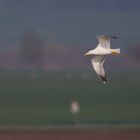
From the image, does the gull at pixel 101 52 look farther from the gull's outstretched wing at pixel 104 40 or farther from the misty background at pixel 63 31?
the misty background at pixel 63 31

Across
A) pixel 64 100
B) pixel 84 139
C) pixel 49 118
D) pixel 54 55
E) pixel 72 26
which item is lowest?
pixel 84 139

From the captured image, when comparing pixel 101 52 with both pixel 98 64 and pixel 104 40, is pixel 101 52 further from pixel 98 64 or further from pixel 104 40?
pixel 98 64

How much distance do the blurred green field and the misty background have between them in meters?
8.37

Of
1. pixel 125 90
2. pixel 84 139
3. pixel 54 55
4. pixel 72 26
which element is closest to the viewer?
pixel 84 139

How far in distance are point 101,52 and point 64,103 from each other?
113 ft

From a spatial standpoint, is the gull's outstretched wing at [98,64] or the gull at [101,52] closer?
the gull at [101,52]

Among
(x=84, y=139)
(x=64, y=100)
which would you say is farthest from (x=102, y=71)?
(x=64, y=100)

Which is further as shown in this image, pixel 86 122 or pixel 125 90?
pixel 125 90

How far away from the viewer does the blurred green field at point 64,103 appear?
28531 mm

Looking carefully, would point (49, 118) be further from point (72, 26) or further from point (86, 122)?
point (72, 26)

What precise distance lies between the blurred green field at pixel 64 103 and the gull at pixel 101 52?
21.1 metres

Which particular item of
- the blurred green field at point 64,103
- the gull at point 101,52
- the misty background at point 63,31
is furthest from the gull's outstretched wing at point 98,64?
the misty background at point 63,31

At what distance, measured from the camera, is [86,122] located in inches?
1096

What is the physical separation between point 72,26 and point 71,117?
220ft
